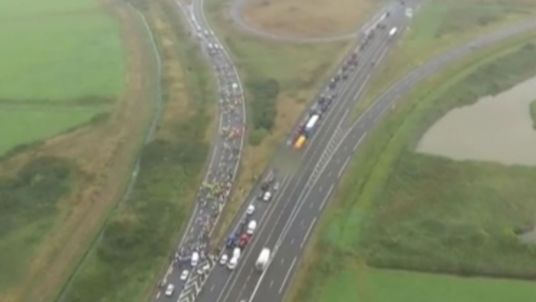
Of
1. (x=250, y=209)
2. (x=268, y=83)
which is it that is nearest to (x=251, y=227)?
(x=250, y=209)

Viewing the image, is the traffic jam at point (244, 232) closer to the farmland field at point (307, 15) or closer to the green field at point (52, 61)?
the green field at point (52, 61)

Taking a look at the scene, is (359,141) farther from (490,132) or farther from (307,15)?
(307,15)

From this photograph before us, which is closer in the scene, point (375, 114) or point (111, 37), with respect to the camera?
point (375, 114)

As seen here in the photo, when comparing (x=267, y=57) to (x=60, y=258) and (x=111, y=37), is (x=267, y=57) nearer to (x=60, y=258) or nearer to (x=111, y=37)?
(x=111, y=37)

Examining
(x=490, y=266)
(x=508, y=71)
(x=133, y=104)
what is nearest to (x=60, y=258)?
(x=133, y=104)

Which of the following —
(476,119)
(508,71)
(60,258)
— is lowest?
(60,258)

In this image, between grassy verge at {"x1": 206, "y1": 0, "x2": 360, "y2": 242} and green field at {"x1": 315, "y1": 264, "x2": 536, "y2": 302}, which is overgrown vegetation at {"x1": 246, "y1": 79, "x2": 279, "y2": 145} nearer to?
grassy verge at {"x1": 206, "y1": 0, "x2": 360, "y2": 242}
